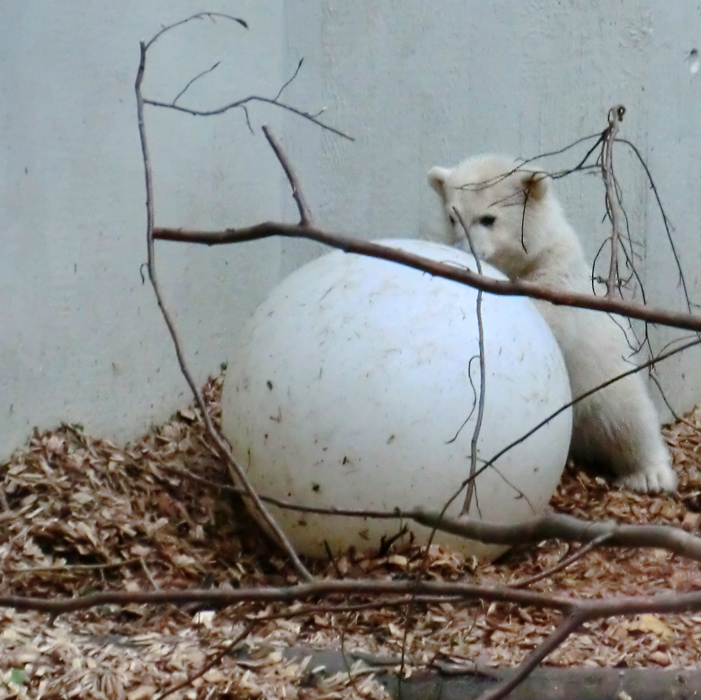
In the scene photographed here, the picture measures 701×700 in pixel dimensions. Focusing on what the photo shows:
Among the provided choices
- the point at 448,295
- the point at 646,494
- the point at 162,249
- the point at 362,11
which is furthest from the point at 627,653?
the point at 362,11

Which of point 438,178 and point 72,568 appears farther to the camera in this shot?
point 438,178

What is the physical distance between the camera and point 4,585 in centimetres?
290

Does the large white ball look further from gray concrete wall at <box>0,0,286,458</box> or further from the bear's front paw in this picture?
the bear's front paw

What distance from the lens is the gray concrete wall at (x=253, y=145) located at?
11.0 ft

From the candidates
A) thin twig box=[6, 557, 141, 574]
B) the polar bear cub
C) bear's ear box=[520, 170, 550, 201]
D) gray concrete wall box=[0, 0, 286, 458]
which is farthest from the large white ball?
bear's ear box=[520, 170, 550, 201]

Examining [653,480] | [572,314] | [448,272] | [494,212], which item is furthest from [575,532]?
[494,212]

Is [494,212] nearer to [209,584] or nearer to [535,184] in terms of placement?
[535,184]

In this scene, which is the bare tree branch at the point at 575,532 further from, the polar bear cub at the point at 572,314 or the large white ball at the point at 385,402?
the polar bear cub at the point at 572,314

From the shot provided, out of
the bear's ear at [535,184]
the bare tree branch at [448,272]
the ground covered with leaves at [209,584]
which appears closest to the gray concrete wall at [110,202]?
the ground covered with leaves at [209,584]

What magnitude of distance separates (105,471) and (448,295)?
135cm

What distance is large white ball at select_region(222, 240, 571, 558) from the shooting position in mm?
2920

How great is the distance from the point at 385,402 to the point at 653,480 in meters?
1.60

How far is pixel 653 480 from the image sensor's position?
13.2ft

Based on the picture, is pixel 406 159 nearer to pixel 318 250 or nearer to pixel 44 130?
pixel 318 250
